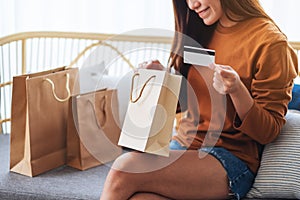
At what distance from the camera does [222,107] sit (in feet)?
5.68

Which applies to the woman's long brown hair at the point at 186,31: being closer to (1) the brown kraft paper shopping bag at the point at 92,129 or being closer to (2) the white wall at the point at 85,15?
Answer: (1) the brown kraft paper shopping bag at the point at 92,129

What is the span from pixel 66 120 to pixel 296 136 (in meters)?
0.81

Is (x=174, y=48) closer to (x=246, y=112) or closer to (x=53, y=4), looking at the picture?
(x=246, y=112)

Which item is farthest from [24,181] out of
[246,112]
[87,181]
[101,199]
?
[246,112]

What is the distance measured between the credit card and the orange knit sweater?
14 centimetres

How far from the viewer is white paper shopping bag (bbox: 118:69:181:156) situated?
162 centimetres

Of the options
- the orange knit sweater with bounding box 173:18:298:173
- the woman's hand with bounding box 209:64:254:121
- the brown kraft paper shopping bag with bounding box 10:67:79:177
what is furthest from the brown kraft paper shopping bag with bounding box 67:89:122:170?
the woman's hand with bounding box 209:64:254:121

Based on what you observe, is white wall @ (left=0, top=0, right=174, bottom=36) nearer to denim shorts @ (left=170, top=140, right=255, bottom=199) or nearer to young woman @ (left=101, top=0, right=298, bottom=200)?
young woman @ (left=101, top=0, right=298, bottom=200)

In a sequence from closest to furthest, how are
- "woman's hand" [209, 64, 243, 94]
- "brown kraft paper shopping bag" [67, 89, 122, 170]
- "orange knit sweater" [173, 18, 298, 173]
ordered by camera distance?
1. "woman's hand" [209, 64, 243, 94]
2. "orange knit sweater" [173, 18, 298, 173]
3. "brown kraft paper shopping bag" [67, 89, 122, 170]

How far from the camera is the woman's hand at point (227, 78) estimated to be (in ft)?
5.02

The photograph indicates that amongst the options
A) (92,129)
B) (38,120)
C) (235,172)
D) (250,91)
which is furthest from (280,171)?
(38,120)

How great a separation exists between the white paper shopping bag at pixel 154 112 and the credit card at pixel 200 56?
0.22 feet

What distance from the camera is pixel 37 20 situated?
2752 mm

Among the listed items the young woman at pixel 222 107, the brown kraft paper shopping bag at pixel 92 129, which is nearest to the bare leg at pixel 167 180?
the young woman at pixel 222 107
